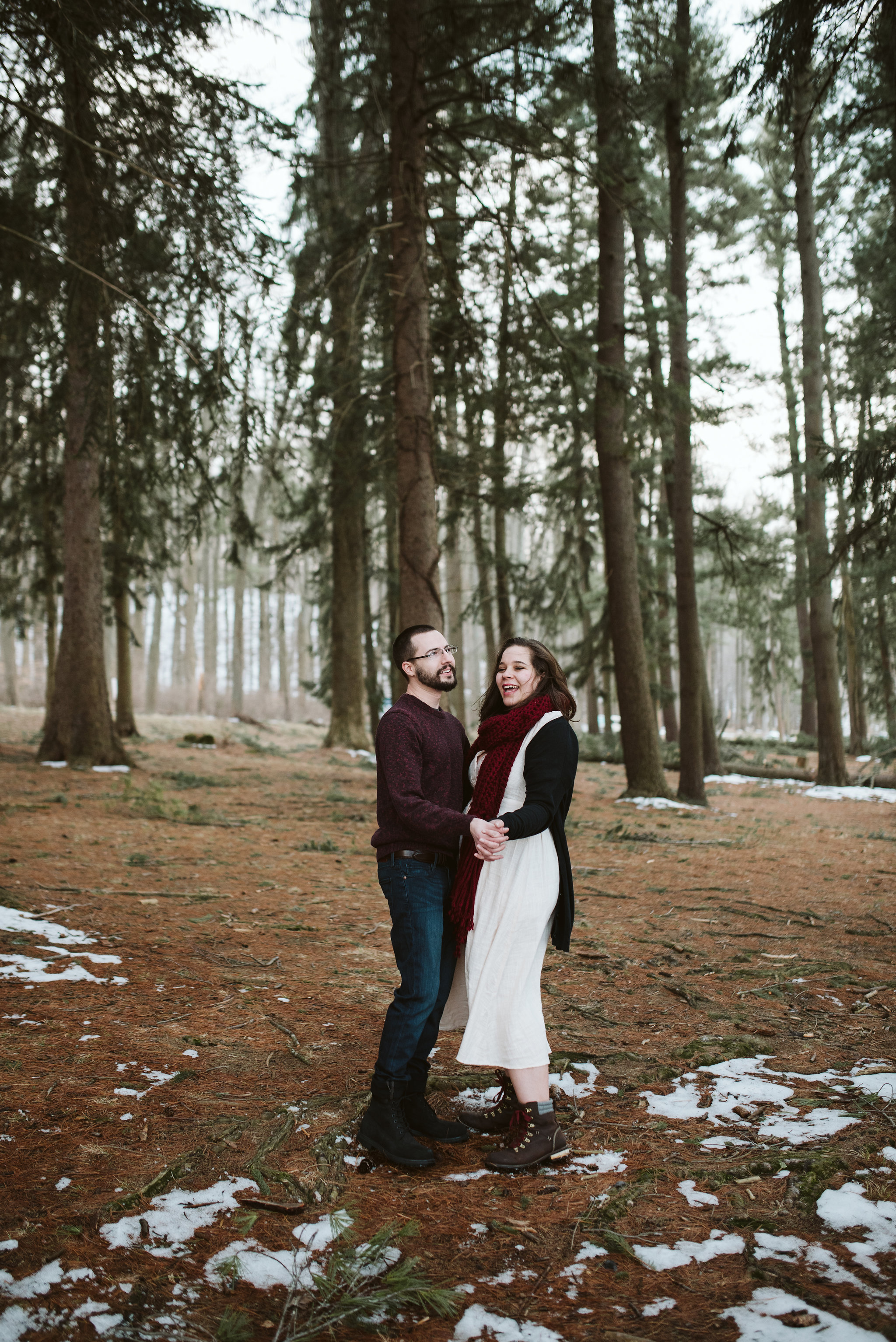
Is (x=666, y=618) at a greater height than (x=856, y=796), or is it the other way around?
(x=666, y=618)

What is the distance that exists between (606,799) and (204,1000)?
8.95 m

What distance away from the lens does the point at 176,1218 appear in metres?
2.69

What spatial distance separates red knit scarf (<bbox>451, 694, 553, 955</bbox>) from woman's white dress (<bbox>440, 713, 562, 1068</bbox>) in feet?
0.10

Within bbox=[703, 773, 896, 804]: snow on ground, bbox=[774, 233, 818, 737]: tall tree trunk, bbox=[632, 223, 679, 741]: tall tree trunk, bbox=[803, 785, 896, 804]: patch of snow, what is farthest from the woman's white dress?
bbox=[774, 233, 818, 737]: tall tree trunk

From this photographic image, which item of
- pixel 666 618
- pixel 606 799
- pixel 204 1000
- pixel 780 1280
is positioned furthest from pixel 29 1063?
pixel 666 618

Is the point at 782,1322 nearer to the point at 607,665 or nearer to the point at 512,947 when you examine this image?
the point at 512,947

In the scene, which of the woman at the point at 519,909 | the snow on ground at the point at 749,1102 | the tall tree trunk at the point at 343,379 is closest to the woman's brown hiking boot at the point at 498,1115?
the woman at the point at 519,909

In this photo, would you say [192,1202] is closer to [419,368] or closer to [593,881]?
[593,881]

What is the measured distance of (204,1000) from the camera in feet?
15.0

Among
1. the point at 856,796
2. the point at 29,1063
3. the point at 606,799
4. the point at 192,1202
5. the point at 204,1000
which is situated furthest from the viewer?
the point at 856,796

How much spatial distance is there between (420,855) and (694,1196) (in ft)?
4.77

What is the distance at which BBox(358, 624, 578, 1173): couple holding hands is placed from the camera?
3.17m

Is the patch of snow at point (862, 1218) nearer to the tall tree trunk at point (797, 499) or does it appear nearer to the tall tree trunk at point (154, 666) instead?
the tall tree trunk at point (797, 499)

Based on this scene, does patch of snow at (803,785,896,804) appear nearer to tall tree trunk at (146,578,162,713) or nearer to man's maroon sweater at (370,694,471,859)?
man's maroon sweater at (370,694,471,859)
